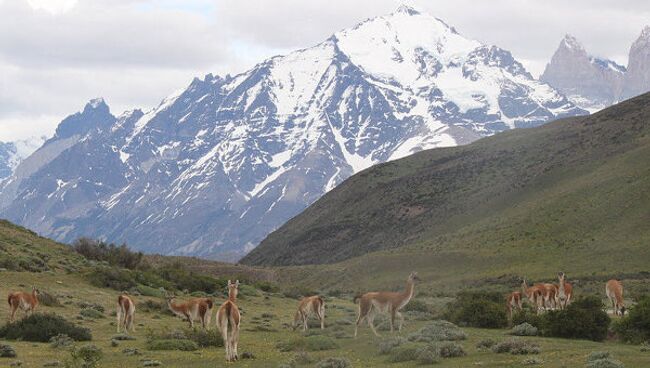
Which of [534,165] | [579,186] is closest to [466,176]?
[534,165]

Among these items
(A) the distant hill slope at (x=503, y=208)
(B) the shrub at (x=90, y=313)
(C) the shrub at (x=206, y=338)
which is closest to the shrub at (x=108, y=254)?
(B) the shrub at (x=90, y=313)

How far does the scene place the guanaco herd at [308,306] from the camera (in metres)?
26.6

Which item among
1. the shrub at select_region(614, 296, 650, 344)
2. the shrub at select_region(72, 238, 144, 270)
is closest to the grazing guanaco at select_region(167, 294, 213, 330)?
the shrub at select_region(614, 296, 650, 344)

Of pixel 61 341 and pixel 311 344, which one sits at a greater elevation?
pixel 61 341

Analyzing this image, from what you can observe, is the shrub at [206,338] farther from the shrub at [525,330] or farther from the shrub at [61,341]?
the shrub at [525,330]

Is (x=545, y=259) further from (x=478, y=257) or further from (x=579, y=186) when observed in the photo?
(x=579, y=186)

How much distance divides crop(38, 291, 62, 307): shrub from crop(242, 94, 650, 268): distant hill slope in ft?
180

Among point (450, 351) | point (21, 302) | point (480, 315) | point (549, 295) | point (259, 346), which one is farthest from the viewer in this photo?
point (549, 295)

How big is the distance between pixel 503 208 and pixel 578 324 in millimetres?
93264

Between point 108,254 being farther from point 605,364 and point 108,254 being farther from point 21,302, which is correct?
point 605,364

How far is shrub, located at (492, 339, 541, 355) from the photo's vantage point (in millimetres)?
25006

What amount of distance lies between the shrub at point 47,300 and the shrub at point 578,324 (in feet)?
75.0

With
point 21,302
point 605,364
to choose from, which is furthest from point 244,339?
point 605,364

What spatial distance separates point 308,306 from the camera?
36062 millimetres
